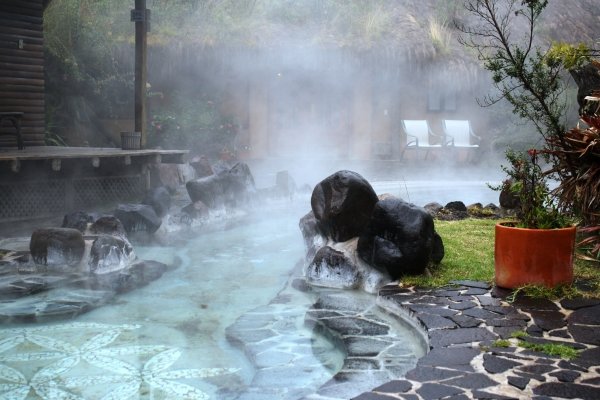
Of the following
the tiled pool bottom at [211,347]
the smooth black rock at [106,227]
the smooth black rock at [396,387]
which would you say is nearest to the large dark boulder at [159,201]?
the smooth black rock at [106,227]

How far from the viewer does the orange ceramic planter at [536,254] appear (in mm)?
5281

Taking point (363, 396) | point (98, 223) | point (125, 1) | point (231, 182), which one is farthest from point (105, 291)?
point (125, 1)

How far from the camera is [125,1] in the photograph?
18.0 meters

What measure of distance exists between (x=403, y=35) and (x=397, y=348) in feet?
49.9

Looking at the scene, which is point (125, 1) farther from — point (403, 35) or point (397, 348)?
point (397, 348)

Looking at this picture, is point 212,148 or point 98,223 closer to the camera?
point 98,223

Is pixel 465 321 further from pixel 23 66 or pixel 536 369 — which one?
pixel 23 66

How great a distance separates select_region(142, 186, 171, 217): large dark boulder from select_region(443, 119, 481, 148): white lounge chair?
10.7 meters

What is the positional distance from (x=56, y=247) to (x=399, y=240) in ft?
14.2

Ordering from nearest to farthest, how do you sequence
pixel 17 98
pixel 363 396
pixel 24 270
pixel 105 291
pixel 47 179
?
pixel 363 396 → pixel 105 291 → pixel 24 270 → pixel 47 179 → pixel 17 98

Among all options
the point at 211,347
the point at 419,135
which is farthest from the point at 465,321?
the point at 419,135

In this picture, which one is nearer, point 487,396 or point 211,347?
point 487,396

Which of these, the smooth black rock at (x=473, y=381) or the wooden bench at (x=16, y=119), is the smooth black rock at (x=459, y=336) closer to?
the smooth black rock at (x=473, y=381)

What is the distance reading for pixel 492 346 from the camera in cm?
429
